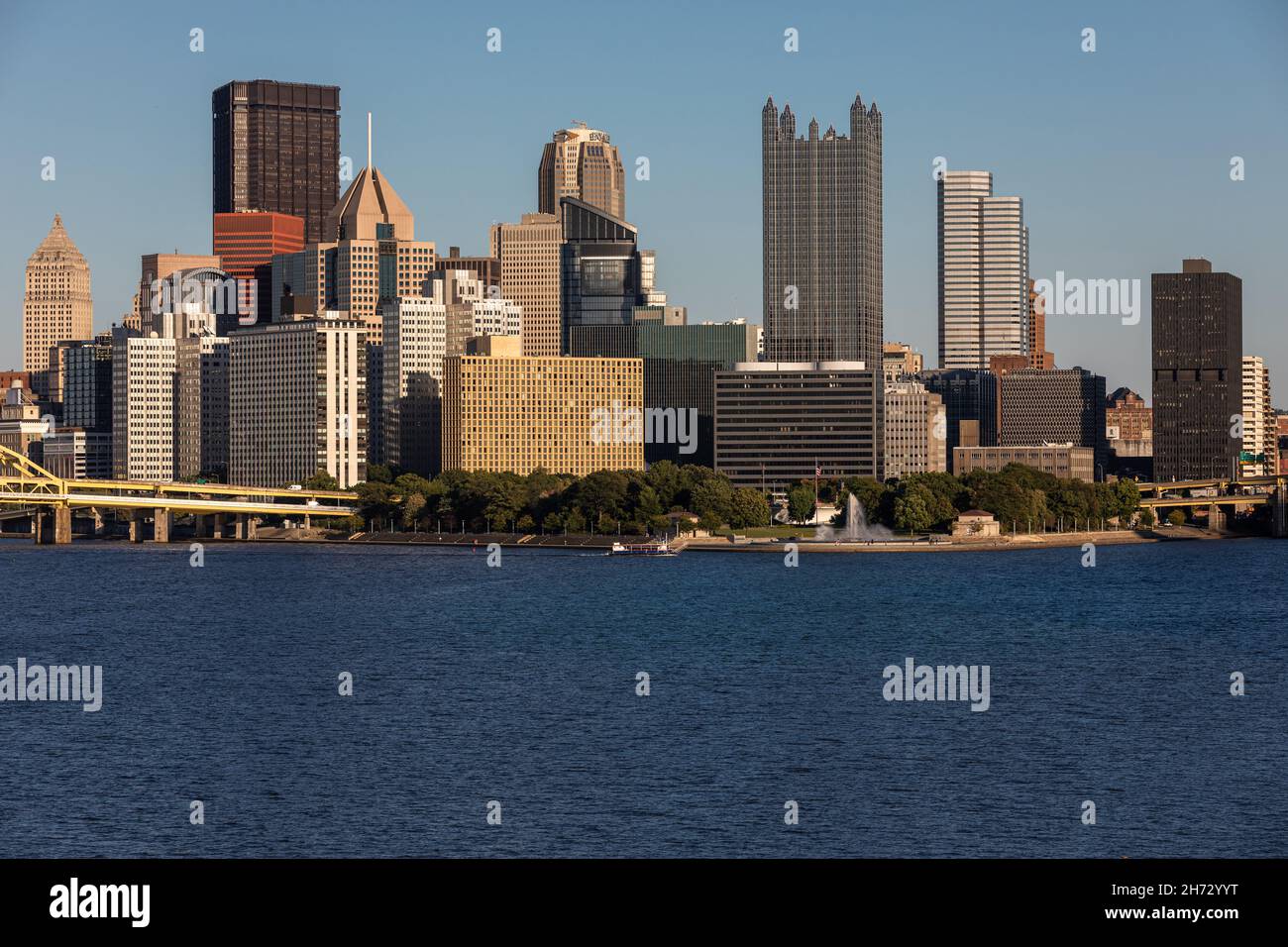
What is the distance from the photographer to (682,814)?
2962cm

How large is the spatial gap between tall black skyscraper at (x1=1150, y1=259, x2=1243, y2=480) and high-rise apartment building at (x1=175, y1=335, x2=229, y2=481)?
88654 millimetres

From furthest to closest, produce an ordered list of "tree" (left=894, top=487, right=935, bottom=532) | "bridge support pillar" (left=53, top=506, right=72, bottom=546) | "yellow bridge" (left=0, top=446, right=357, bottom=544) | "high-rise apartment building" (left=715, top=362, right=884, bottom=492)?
"high-rise apartment building" (left=715, top=362, right=884, bottom=492), "bridge support pillar" (left=53, top=506, right=72, bottom=546), "yellow bridge" (left=0, top=446, right=357, bottom=544), "tree" (left=894, top=487, right=935, bottom=532)

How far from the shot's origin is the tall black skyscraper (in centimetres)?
17688

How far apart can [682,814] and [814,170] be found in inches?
6053

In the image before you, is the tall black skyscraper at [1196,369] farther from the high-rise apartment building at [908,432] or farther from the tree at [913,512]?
the tree at [913,512]

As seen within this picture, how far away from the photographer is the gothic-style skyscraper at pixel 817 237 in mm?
178625

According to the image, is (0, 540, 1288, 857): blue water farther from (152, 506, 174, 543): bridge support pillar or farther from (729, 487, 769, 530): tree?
(152, 506, 174, 543): bridge support pillar

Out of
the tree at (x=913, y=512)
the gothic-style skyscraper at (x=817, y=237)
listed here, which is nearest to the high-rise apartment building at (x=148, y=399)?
the gothic-style skyscraper at (x=817, y=237)

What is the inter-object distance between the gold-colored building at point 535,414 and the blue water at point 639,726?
7298cm

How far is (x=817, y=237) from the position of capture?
178250 mm

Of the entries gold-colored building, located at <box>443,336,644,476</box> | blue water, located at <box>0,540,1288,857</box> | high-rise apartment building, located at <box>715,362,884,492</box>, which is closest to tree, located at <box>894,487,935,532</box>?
high-rise apartment building, located at <box>715,362,884,492</box>

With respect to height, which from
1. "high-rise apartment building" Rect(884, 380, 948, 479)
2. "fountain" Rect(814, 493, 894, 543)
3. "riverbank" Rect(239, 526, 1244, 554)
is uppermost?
"high-rise apartment building" Rect(884, 380, 948, 479)

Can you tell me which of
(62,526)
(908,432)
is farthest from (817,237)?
(62,526)
